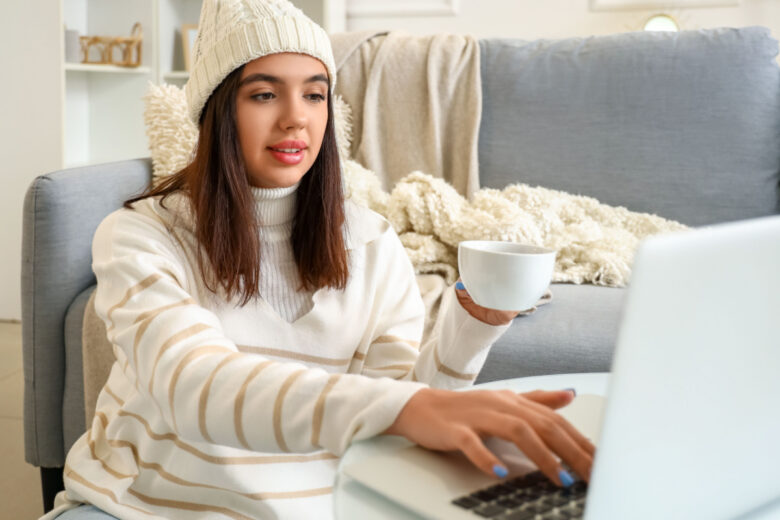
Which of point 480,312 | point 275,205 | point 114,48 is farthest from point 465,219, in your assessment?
point 114,48

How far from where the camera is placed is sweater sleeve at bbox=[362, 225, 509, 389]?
98 cm

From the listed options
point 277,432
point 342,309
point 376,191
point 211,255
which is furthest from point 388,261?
point 376,191

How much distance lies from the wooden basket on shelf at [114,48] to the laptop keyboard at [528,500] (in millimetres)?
3056

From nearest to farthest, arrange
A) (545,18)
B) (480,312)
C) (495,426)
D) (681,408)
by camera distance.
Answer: (681,408), (495,426), (480,312), (545,18)

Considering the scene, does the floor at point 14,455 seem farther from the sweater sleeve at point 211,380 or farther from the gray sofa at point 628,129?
the sweater sleeve at point 211,380

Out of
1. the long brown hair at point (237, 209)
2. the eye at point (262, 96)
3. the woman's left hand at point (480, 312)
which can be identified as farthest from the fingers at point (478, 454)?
the eye at point (262, 96)

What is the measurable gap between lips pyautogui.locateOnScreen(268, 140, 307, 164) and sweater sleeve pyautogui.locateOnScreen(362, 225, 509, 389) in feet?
0.64

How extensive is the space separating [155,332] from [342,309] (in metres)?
0.34

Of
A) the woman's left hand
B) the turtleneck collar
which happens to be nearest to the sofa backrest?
the turtleneck collar

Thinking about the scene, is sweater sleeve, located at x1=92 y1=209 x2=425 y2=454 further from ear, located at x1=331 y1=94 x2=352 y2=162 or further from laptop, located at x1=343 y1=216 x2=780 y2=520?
ear, located at x1=331 y1=94 x2=352 y2=162

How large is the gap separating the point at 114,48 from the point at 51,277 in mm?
1969

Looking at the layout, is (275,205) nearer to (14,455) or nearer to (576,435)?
(576,435)

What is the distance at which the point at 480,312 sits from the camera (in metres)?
0.94

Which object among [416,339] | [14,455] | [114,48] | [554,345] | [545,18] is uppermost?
[545,18]
